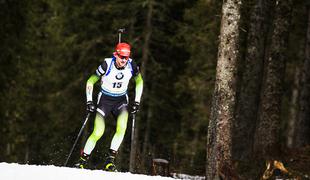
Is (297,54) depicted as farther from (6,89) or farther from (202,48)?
(6,89)

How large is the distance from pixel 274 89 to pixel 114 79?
5537 mm

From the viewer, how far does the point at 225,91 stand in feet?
40.2

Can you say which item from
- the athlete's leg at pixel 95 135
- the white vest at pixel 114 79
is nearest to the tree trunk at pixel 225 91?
the white vest at pixel 114 79

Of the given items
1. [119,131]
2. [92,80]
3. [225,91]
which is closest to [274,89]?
[225,91]

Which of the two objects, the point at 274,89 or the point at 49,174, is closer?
the point at 49,174

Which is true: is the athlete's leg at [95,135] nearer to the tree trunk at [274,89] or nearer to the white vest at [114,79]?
the white vest at [114,79]

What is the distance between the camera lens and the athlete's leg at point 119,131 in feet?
41.8

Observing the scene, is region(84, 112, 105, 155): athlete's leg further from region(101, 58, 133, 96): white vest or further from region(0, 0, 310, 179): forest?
region(0, 0, 310, 179): forest

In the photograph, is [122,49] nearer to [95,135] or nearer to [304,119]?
[95,135]

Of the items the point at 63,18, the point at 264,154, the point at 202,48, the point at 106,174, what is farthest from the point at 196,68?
the point at 106,174

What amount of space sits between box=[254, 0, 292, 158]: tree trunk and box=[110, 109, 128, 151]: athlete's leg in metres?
4.83

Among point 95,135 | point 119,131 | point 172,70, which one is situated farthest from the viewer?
point 172,70

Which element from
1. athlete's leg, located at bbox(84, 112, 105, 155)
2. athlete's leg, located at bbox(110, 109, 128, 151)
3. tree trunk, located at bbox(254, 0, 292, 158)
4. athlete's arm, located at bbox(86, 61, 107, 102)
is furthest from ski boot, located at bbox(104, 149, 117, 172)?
tree trunk, located at bbox(254, 0, 292, 158)

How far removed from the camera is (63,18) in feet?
104
